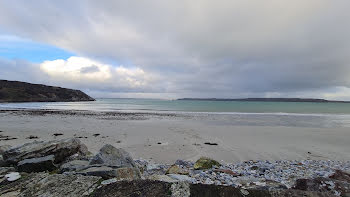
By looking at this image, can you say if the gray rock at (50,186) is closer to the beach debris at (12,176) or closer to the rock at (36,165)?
the beach debris at (12,176)

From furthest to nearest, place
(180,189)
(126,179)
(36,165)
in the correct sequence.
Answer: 1. (36,165)
2. (126,179)
3. (180,189)

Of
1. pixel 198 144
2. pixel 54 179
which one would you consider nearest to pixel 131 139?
pixel 198 144

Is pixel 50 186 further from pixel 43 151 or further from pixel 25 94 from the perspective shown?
pixel 25 94

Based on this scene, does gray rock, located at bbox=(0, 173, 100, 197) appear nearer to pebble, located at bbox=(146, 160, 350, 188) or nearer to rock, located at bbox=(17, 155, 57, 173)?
rock, located at bbox=(17, 155, 57, 173)

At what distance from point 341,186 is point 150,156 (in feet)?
24.4

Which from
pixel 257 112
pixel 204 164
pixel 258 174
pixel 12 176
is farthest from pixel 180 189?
pixel 257 112

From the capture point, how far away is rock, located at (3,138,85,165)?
5725 mm

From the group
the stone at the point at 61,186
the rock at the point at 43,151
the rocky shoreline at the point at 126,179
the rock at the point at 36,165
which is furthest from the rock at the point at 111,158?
the rock at the point at 43,151

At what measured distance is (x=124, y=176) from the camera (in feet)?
12.7

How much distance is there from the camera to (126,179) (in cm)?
325

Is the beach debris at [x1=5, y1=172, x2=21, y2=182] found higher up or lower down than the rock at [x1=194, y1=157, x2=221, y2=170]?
higher up

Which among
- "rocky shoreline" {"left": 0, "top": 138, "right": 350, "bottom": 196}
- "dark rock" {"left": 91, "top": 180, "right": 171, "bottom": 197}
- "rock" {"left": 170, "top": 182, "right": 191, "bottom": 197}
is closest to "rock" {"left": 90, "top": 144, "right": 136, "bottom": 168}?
"rocky shoreline" {"left": 0, "top": 138, "right": 350, "bottom": 196}

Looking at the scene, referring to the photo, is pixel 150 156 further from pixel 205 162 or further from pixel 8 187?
pixel 8 187

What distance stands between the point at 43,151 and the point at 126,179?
4696 millimetres
